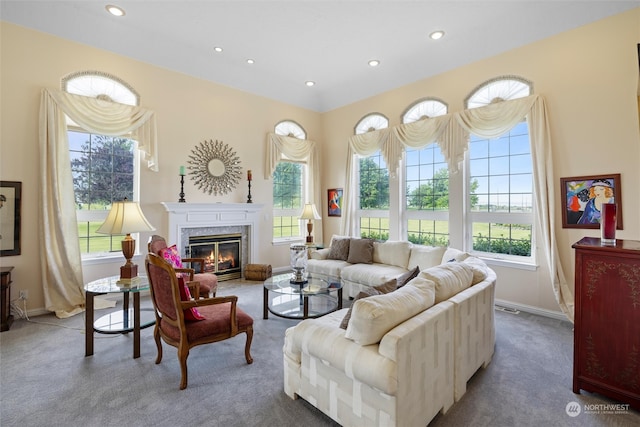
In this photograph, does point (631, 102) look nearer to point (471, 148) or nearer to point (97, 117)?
point (471, 148)

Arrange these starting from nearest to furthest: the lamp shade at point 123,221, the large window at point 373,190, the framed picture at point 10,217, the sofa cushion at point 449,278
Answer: the sofa cushion at point 449,278 → the lamp shade at point 123,221 → the framed picture at point 10,217 → the large window at point 373,190

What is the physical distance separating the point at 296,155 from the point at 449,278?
459cm

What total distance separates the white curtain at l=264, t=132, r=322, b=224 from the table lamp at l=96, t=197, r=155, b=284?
3.17 m

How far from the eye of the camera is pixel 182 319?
88.4 inches

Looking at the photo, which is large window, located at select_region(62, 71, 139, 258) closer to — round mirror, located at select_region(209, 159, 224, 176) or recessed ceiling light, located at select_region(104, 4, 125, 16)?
recessed ceiling light, located at select_region(104, 4, 125, 16)

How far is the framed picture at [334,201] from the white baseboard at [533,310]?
337cm

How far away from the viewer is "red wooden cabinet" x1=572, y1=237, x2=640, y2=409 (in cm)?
200

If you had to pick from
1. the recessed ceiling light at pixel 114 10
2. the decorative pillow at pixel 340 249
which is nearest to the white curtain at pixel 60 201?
the recessed ceiling light at pixel 114 10

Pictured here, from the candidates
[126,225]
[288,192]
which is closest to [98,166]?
[126,225]

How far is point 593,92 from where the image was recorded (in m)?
3.50

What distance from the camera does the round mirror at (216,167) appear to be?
208 inches

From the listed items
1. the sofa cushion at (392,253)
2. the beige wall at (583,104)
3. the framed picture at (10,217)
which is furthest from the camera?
the sofa cushion at (392,253)

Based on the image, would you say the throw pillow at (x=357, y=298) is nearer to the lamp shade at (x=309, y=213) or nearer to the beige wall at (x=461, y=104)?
the beige wall at (x=461, y=104)

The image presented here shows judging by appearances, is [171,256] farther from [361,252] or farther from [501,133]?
[501,133]
